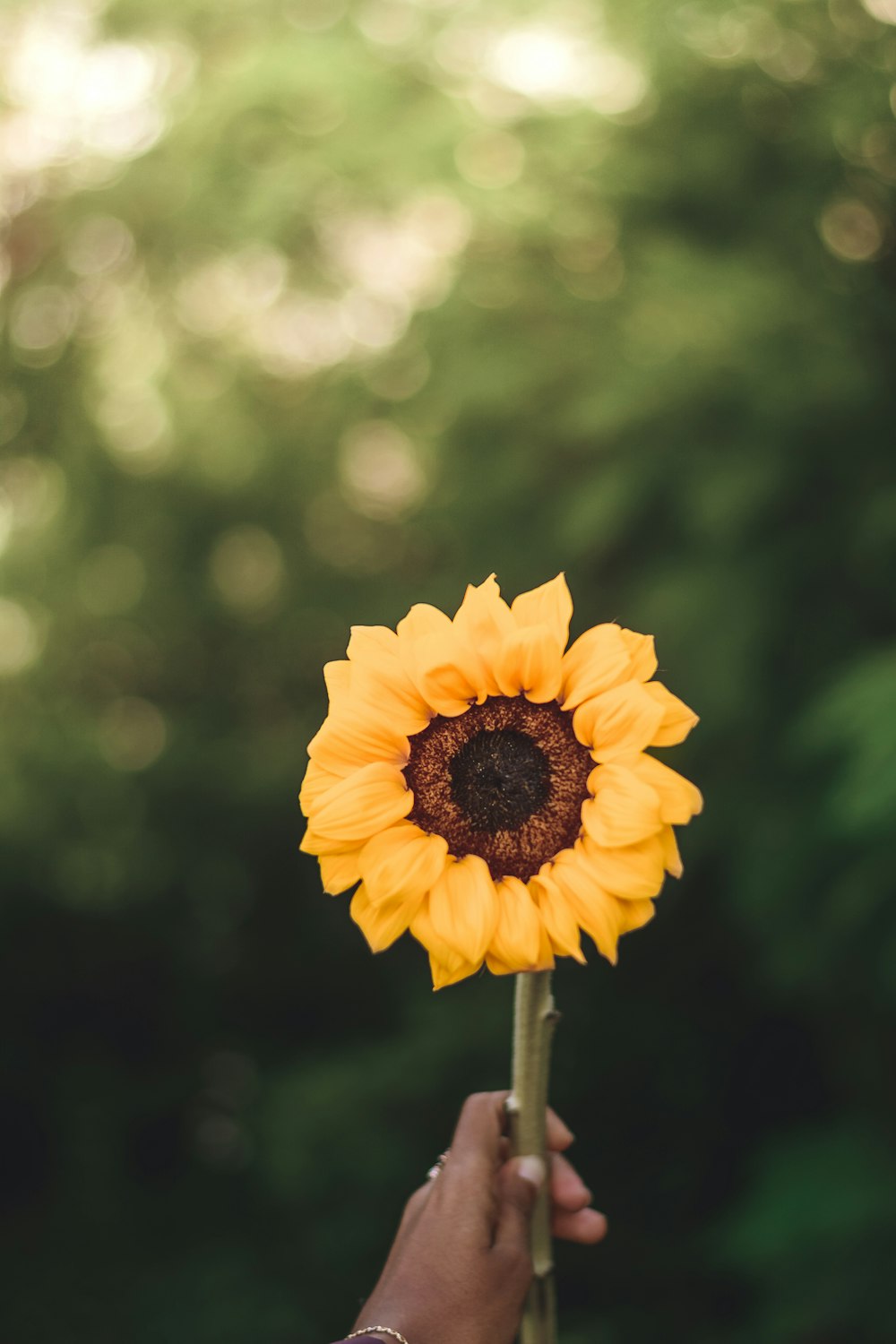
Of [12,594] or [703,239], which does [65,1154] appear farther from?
[703,239]

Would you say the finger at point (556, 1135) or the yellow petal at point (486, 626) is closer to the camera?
the yellow petal at point (486, 626)

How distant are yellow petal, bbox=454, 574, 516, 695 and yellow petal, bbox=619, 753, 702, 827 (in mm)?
154

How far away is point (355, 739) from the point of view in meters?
1.06

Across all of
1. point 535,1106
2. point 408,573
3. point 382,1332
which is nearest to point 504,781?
point 535,1106

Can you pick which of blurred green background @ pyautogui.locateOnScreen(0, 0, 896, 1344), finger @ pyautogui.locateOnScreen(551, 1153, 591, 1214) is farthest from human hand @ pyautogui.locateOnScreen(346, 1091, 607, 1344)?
blurred green background @ pyautogui.locateOnScreen(0, 0, 896, 1344)

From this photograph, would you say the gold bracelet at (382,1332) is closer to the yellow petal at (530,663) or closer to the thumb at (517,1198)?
the thumb at (517,1198)

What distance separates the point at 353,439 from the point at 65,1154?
3.18 meters

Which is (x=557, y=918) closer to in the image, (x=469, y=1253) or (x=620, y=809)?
(x=620, y=809)

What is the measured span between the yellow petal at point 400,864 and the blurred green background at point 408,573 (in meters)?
1.23

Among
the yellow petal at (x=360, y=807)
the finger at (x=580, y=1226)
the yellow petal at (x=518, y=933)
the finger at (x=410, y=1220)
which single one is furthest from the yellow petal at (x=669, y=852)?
the finger at (x=580, y=1226)

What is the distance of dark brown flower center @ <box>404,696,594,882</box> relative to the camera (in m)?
1.05

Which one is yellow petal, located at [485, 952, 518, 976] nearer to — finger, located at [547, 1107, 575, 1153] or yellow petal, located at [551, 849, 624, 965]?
yellow petal, located at [551, 849, 624, 965]

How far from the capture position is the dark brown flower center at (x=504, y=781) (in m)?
1.05

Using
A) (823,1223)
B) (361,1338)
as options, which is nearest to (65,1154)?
(823,1223)
